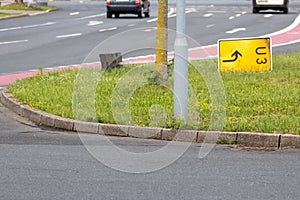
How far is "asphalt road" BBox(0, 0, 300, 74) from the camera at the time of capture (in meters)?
23.2

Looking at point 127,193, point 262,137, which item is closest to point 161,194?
point 127,193

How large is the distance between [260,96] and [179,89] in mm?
2463

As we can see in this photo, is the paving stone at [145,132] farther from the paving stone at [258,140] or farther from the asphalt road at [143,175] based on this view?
the paving stone at [258,140]

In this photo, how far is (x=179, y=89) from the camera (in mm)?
11312

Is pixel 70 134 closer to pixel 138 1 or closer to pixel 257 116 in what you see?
pixel 257 116

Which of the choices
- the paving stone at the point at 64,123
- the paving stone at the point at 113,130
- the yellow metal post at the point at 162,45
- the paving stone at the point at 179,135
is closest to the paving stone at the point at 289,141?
the paving stone at the point at 179,135

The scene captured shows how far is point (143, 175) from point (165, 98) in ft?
15.5

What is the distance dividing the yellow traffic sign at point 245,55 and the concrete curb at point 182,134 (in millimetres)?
5694

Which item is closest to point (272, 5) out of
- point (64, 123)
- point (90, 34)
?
point (90, 34)

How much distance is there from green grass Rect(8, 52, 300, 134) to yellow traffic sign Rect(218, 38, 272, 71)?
40cm

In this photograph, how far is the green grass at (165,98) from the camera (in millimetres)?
11352

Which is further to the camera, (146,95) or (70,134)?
(146,95)

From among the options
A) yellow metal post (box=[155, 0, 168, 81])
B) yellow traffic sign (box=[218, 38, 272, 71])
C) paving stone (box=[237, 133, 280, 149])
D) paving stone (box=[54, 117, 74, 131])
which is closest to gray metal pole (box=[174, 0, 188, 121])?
paving stone (box=[237, 133, 280, 149])

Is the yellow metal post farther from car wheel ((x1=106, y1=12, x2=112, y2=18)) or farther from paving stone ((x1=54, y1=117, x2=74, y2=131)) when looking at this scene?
car wheel ((x1=106, y1=12, x2=112, y2=18))
